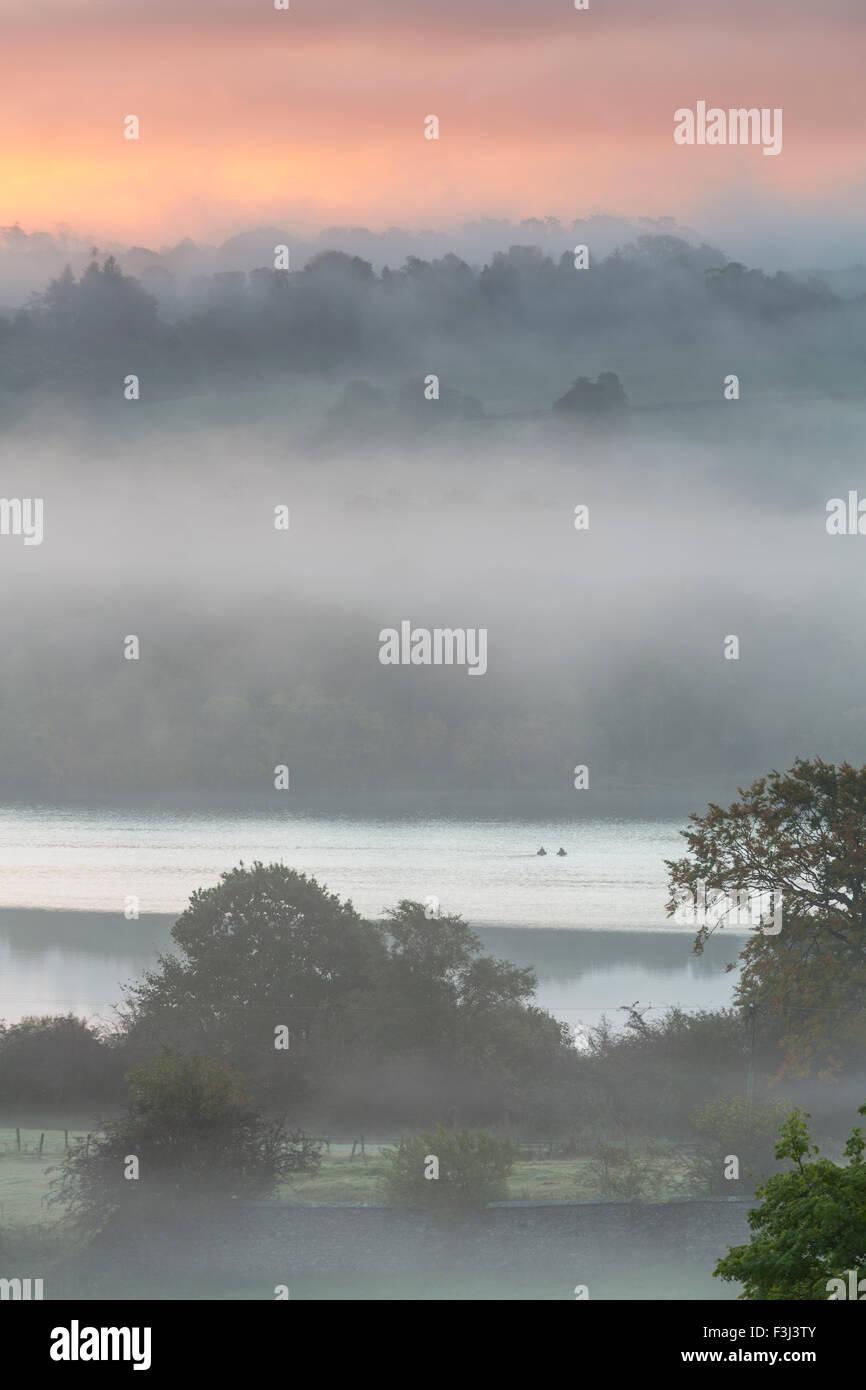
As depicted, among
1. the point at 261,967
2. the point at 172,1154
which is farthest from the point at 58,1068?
the point at 172,1154

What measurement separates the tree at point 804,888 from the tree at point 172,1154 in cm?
1842

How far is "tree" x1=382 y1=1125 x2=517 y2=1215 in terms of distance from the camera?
5625 centimetres

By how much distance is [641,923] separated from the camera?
124312 millimetres

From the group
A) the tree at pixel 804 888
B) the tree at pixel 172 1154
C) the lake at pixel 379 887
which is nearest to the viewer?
the tree at pixel 804 888

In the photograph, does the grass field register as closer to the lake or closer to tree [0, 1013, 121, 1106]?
tree [0, 1013, 121, 1106]

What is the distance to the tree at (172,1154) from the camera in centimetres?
5722

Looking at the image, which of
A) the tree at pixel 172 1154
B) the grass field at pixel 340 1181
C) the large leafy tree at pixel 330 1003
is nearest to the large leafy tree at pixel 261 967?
the large leafy tree at pixel 330 1003

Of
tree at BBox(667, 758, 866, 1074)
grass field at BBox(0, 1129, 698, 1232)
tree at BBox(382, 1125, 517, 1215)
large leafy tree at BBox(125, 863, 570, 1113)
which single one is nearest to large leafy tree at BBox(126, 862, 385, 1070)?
large leafy tree at BBox(125, 863, 570, 1113)

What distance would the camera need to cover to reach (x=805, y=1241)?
22.3 metres

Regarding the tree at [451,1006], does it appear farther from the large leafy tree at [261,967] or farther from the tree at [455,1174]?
the tree at [455,1174]

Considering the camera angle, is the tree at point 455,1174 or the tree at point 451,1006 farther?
the tree at point 451,1006

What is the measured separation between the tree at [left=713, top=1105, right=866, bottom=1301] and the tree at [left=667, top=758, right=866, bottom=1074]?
2970 centimetres
